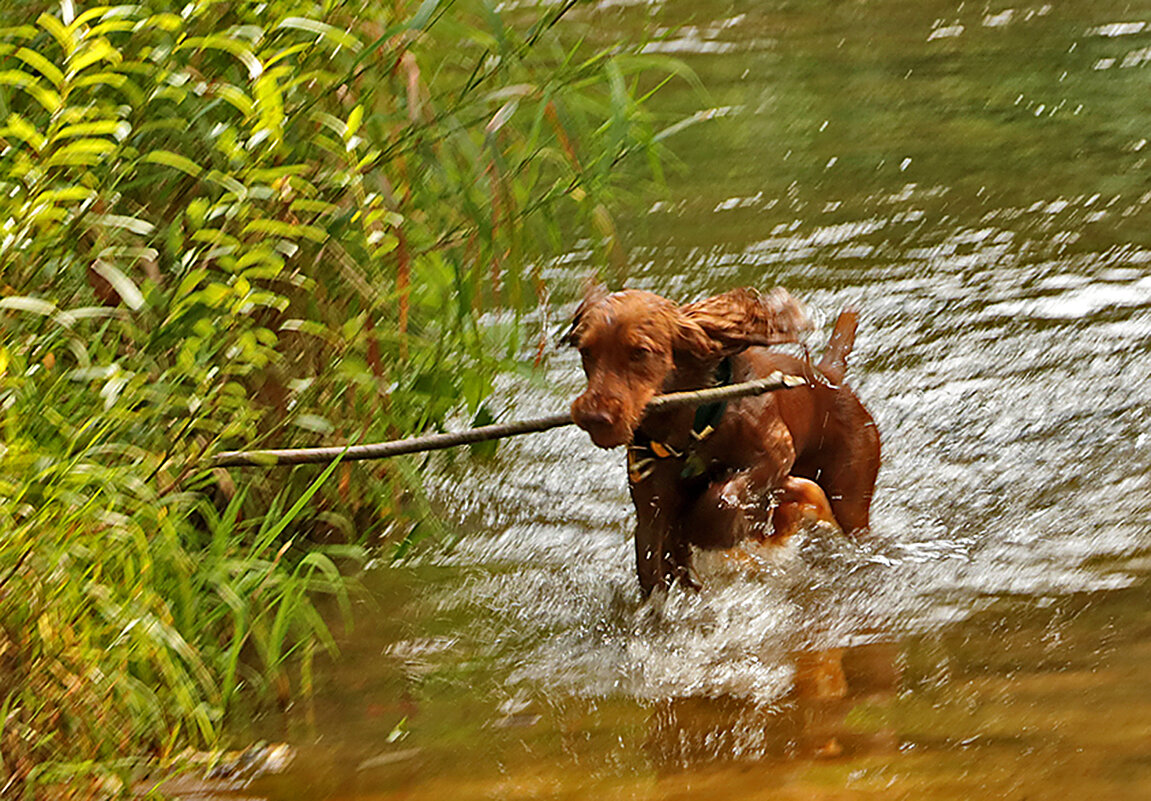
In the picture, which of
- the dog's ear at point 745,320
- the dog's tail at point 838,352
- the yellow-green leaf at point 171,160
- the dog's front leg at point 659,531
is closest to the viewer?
the yellow-green leaf at point 171,160

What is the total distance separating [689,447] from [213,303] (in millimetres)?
1235

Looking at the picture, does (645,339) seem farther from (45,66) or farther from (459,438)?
(45,66)

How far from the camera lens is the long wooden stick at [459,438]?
3.29 meters

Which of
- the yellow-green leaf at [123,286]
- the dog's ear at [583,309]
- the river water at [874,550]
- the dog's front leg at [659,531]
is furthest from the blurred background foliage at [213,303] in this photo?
the dog's front leg at [659,531]

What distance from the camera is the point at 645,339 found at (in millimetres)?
3432

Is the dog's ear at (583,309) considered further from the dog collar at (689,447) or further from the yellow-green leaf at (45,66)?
the yellow-green leaf at (45,66)

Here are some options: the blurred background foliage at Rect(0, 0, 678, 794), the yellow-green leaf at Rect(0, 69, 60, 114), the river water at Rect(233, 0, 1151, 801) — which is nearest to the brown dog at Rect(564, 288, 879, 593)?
the river water at Rect(233, 0, 1151, 801)

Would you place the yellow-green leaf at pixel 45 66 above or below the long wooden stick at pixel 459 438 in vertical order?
above

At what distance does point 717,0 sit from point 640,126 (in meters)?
7.01

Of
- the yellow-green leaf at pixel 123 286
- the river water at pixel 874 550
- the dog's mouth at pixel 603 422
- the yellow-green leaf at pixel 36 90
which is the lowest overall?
the river water at pixel 874 550

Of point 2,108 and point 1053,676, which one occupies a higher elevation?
point 2,108

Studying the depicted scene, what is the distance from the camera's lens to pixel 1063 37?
8.79 m

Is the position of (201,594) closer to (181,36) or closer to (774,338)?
(181,36)

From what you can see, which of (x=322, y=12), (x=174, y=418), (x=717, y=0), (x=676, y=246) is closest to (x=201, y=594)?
(x=174, y=418)
